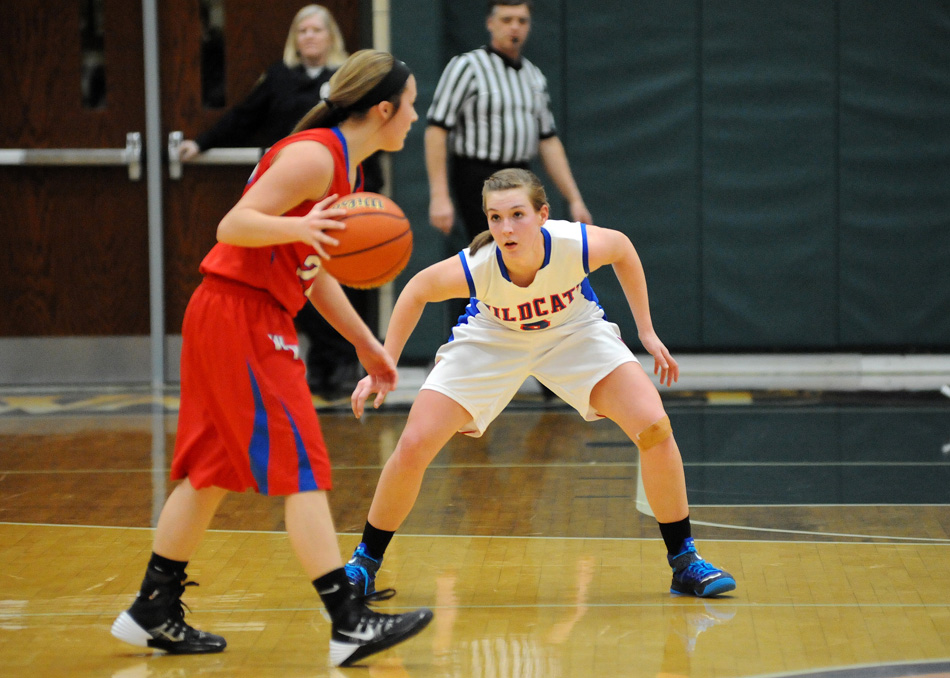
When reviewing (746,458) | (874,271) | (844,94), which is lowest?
(746,458)

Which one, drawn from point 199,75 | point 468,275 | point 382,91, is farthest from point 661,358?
point 199,75

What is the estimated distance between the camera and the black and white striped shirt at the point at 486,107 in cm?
680

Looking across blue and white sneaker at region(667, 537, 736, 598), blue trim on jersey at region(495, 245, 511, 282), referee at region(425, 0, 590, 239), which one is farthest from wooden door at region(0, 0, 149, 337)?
blue and white sneaker at region(667, 537, 736, 598)

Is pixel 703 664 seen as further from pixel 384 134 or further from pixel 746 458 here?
pixel 746 458

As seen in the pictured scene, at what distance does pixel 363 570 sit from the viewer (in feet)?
12.1

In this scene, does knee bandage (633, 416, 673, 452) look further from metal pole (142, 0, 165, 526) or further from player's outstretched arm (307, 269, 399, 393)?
metal pole (142, 0, 165, 526)

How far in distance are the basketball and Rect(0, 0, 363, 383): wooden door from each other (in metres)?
4.89

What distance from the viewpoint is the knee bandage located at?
3.68 metres

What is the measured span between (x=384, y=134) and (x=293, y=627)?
1361 mm

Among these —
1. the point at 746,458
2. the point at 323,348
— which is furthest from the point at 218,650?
the point at 323,348

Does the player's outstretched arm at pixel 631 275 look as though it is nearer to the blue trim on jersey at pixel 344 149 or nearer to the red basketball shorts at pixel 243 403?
the blue trim on jersey at pixel 344 149

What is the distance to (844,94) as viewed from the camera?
7.94 metres

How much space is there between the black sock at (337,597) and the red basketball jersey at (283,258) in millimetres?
691

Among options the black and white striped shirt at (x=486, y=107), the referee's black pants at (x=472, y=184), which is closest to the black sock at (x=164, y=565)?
the referee's black pants at (x=472, y=184)
